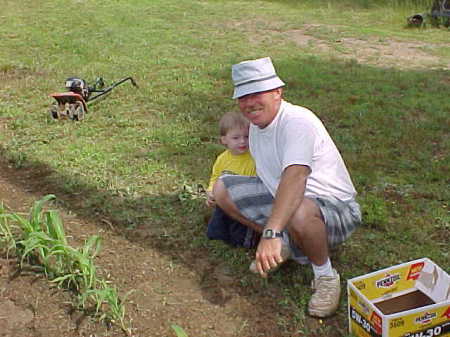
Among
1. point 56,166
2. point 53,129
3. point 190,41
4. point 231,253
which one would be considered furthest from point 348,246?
point 190,41

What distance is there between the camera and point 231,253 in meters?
3.47

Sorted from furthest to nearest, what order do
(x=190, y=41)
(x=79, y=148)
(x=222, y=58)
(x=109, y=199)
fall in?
(x=190, y=41) < (x=222, y=58) < (x=79, y=148) < (x=109, y=199)

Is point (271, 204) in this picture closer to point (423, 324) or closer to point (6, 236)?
point (423, 324)

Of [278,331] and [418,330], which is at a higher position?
[418,330]

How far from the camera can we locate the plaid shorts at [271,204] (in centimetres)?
297

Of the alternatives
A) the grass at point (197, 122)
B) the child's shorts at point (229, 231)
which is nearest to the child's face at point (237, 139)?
the child's shorts at point (229, 231)

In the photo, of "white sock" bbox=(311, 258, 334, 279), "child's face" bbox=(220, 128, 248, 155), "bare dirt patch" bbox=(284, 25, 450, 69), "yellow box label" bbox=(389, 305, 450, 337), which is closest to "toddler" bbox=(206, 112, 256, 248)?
"child's face" bbox=(220, 128, 248, 155)

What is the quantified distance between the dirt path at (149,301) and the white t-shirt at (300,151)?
0.57 m

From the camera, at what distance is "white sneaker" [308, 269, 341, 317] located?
291 centimetres

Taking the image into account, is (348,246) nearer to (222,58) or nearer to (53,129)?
(53,129)

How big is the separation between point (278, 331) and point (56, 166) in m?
2.45

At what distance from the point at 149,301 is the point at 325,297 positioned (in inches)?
32.1

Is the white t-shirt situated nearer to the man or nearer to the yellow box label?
the man

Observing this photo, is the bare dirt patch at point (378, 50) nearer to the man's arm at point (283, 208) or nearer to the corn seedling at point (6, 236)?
the man's arm at point (283, 208)
